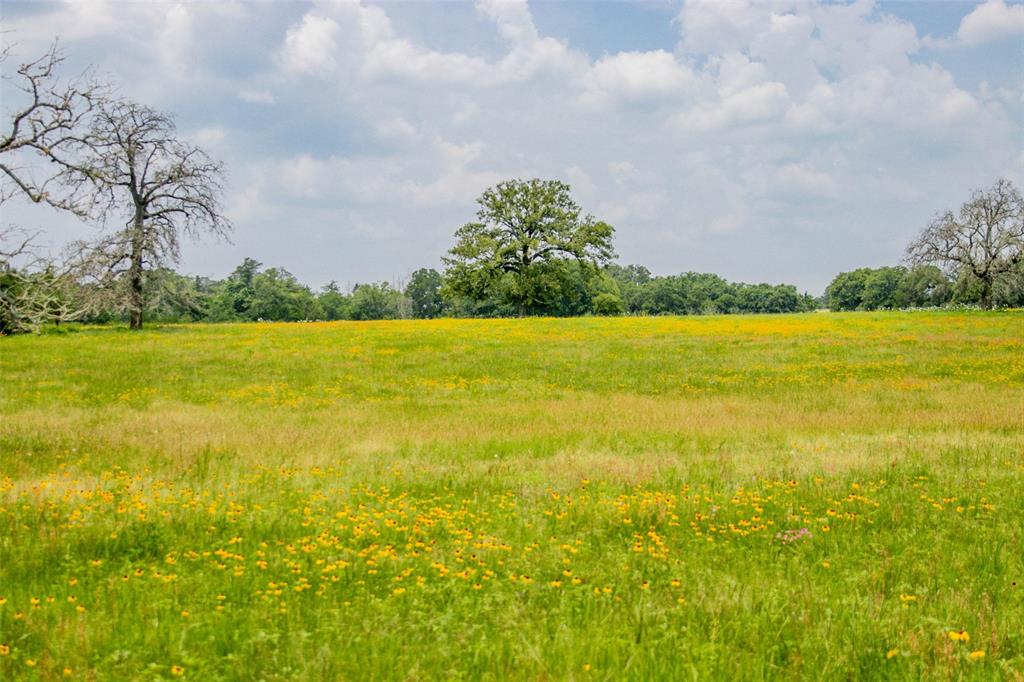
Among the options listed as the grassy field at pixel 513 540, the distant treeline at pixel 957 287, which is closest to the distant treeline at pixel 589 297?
the distant treeline at pixel 957 287

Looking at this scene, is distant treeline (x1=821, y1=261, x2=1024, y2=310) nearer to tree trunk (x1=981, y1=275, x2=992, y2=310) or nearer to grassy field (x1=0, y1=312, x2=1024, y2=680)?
tree trunk (x1=981, y1=275, x2=992, y2=310)

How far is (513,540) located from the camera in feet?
22.7

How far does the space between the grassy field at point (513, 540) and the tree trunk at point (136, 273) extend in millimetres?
27971

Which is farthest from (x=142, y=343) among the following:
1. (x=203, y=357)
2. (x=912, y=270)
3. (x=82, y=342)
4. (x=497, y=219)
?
(x=912, y=270)

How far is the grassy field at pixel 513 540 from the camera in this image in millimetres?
4688

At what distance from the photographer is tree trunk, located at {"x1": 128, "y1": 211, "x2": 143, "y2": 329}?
139 feet

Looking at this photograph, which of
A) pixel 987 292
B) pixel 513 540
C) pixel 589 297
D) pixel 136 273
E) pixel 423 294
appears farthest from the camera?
pixel 423 294

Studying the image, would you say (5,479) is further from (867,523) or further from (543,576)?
(867,523)

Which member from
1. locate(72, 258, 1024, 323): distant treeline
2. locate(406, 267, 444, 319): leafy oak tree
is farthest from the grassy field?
locate(406, 267, 444, 319): leafy oak tree

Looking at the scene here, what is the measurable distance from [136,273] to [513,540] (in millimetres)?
43815

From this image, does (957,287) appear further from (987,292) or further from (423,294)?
(423,294)

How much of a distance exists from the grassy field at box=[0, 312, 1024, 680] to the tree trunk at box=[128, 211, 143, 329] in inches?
1101

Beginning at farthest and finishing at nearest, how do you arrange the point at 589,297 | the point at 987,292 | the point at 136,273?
the point at 589,297, the point at 987,292, the point at 136,273

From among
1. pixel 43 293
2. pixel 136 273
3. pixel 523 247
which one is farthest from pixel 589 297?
pixel 43 293
